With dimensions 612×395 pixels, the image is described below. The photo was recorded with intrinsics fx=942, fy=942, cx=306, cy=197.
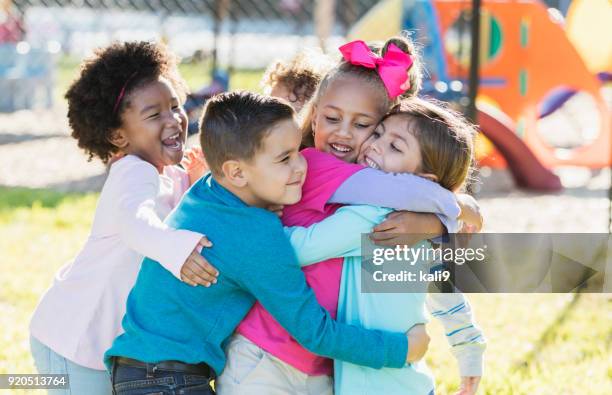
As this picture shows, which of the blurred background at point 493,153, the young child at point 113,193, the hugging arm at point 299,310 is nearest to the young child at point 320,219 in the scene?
the hugging arm at point 299,310

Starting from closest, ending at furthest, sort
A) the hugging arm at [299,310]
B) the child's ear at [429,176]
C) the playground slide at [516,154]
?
the hugging arm at [299,310], the child's ear at [429,176], the playground slide at [516,154]

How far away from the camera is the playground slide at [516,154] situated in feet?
27.5

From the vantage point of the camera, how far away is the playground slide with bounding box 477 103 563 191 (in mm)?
8367

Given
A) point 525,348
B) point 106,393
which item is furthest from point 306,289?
point 525,348

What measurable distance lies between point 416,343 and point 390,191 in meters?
0.42

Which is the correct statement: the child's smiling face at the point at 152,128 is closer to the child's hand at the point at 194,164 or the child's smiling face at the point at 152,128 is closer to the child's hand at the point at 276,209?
the child's hand at the point at 194,164

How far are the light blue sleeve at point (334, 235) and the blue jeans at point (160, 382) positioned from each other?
0.44 meters

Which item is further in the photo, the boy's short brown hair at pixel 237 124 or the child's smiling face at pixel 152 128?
the child's smiling face at pixel 152 128

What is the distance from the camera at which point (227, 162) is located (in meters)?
2.55

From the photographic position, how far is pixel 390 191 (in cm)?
259

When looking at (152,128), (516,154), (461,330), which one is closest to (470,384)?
(461,330)

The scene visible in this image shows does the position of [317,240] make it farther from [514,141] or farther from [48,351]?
[514,141]

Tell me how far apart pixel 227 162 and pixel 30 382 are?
1.68m

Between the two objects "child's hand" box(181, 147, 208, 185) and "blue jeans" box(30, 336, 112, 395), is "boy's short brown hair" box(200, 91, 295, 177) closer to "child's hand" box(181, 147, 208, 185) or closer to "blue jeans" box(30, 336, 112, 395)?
"child's hand" box(181, 147, 208, 185)
